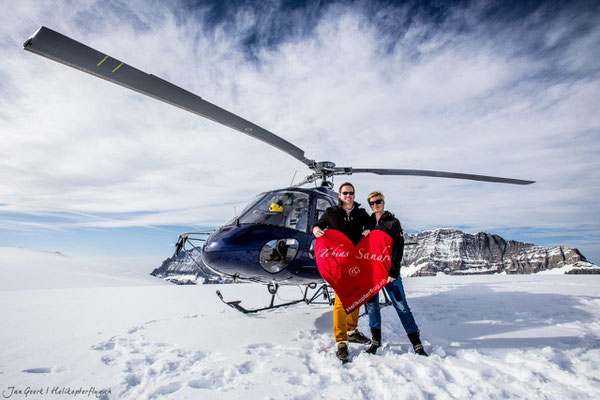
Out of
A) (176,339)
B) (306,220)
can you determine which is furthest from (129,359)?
(306,220)

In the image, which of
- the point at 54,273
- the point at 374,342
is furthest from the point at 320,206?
the point at 54,273

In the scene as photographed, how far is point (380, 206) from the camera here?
3740 millimetres

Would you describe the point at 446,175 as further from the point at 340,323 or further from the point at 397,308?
the point at 340,323

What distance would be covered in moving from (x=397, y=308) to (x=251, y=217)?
9.02 ft

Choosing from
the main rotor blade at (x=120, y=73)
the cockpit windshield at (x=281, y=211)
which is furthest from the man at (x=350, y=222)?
the main rotor blade at (x=120, y=73)

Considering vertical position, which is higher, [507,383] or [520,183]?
[520,183]

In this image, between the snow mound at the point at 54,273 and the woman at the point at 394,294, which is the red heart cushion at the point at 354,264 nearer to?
the woman at the point at 394,294

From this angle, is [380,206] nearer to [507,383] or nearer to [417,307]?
[507,383]

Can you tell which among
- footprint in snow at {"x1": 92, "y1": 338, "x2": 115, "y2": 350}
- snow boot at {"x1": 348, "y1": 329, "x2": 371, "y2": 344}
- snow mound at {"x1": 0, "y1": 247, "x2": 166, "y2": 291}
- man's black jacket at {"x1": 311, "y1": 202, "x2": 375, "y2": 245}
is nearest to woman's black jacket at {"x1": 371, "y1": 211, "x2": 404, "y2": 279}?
man's black jacket at {"x1": 311, "y1": 202, "x2": 375, "y2": 245}

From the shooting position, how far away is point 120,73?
2.90 metres

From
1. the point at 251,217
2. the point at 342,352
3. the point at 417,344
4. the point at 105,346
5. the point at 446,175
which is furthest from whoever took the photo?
the point at 446,175

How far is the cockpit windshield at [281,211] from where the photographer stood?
4745mm

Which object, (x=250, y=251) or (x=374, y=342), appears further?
(x=250, y=251)

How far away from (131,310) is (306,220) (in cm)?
451
